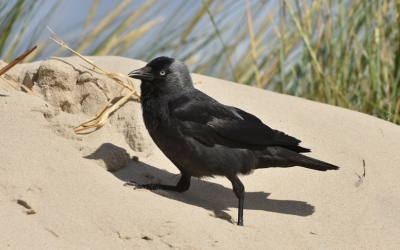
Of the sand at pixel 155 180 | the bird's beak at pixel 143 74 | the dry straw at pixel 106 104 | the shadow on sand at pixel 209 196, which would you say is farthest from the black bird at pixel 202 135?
the dry straw at pixel 106 104

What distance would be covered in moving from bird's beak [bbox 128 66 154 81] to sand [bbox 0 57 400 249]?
474 millimetres

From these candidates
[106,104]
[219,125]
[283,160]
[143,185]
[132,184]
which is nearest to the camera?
[132,184]

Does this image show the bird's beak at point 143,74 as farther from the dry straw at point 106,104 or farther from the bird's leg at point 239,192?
the bird's leg at point 239,192

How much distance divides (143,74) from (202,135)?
0.68 metres

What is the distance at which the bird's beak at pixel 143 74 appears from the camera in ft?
14.1

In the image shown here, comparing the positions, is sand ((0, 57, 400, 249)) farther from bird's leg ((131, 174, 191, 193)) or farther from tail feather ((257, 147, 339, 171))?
tail feather ((257, 147, 339, 171))

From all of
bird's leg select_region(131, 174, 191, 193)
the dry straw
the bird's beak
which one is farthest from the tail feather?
the dry straw

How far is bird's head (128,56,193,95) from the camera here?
4352 mm

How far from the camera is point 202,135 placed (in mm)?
4117

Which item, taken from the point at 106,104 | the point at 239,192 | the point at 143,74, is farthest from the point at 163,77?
the point at 239,192

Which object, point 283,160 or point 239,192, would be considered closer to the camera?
point 239,192

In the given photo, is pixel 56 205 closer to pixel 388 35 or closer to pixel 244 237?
pixel 244 237

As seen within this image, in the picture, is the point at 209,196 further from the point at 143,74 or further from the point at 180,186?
the point at 143,74

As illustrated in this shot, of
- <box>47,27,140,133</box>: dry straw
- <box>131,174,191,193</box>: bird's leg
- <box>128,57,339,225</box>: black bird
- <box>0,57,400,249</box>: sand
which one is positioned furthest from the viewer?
<box>47,27,140,133</box>: dry straw
